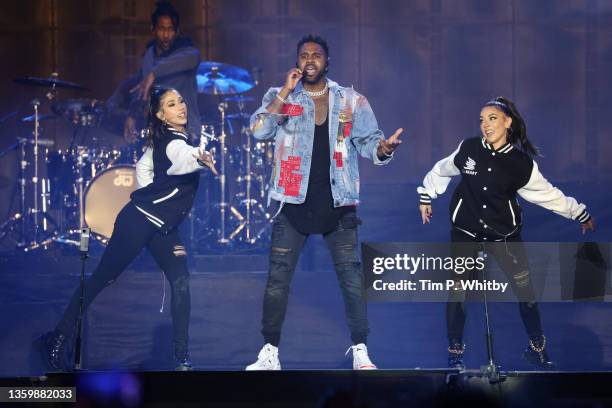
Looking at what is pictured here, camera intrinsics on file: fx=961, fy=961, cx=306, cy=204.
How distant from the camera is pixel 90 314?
873cm

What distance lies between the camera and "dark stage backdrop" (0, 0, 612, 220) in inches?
555

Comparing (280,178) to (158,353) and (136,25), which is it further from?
(136,25)

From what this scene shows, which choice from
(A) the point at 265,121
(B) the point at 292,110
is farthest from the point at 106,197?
(B) the point at 292,110

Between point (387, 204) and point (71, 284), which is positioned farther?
point (387, 204)

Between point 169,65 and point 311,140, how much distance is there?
4340 mm

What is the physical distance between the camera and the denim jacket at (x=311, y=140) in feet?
21.9

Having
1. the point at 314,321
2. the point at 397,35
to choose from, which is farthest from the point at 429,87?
the point at 314,321

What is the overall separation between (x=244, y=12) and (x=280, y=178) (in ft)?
26.2

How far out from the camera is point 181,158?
7035 mm

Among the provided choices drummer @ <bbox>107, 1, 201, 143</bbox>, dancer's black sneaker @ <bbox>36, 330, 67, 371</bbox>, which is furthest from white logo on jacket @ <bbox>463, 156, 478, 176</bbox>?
drummer @ <bbox>107, 1, 201, 143</bbox>

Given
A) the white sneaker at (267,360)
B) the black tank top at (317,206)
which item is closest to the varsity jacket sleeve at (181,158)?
the black tank top at (317,206)

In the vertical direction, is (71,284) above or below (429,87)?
below

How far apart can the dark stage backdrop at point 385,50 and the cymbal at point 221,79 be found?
6.05 ft

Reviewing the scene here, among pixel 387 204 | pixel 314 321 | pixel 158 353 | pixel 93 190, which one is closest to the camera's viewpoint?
pixel 158 353
